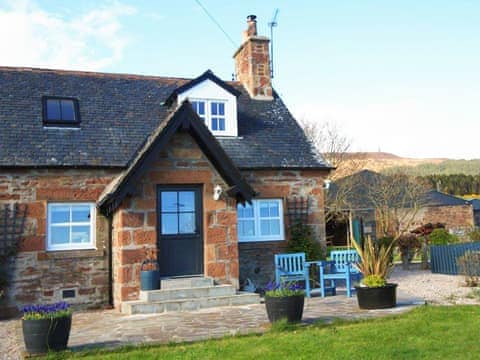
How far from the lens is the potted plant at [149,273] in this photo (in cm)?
1158

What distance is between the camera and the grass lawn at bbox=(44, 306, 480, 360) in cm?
676

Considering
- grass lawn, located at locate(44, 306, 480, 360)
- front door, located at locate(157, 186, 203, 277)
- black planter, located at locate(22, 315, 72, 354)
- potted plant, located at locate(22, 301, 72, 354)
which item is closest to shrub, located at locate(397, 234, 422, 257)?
front door, located at locate(157, 186, 203, 277)

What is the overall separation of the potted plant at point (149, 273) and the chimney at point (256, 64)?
7.87 meters

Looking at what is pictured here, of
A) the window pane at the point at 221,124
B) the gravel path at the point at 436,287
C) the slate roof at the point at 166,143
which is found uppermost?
the window pane at the point at 221,124

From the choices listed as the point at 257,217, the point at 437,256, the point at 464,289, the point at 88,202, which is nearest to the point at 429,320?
the point at 464,289

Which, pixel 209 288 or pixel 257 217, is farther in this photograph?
pixel 257 217

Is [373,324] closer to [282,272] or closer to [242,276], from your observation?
[282,272]

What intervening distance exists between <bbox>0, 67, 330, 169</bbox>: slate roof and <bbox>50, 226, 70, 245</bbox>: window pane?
1.63m

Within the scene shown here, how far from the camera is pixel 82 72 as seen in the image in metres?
16.5

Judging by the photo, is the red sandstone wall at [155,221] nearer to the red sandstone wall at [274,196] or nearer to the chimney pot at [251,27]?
the red sandstone wall at [274,196]

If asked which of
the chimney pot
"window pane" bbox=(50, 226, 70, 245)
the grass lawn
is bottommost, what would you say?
the grass lawn

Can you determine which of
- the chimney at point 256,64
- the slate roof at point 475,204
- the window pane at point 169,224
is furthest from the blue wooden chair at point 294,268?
the slate roof at point 475,204

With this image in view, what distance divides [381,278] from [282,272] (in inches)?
133

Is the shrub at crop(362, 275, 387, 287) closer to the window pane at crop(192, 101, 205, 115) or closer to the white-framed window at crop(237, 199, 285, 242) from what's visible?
the white-framed window at crop(237, 199, 285, 242)
